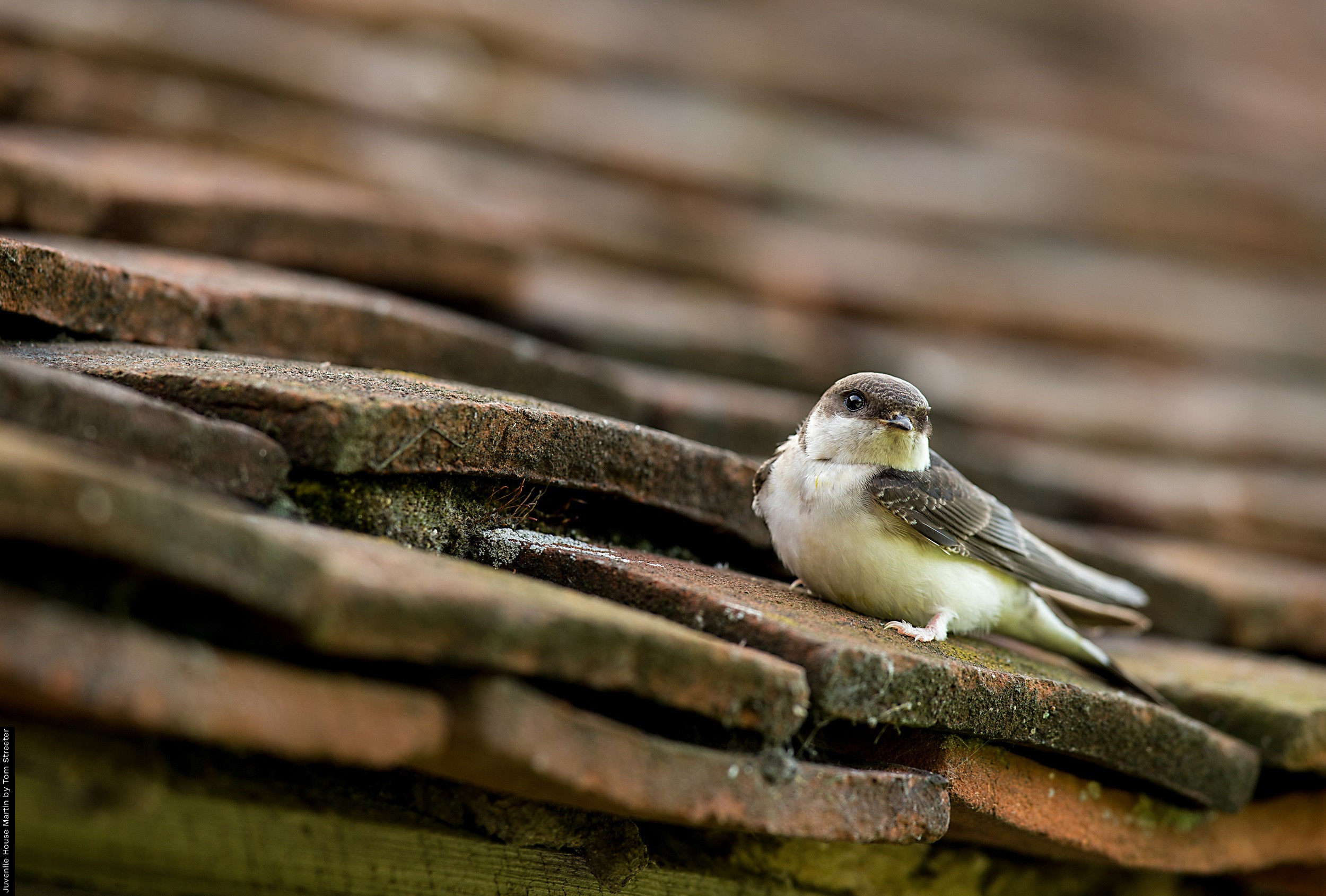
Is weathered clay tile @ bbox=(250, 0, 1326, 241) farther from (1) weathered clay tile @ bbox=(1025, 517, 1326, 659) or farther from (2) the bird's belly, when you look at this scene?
(2) the bird's belly

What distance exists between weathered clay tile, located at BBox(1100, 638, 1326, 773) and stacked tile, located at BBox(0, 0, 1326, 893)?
0.06 feet

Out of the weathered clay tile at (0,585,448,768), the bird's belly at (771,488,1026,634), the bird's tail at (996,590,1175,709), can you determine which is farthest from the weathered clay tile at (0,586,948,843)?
the bird's tail at (996,590,1175,709)

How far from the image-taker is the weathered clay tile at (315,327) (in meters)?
2.42

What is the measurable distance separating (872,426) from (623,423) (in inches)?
37.0

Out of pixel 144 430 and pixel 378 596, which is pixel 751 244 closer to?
pixel 144 430

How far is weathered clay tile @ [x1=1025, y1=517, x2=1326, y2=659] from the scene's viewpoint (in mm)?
3449

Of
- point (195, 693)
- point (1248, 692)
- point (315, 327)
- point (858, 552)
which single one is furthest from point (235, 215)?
point (1248, 692)

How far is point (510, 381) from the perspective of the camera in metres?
3.04

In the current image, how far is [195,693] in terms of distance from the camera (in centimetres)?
141

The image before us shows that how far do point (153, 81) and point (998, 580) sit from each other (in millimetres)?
3290

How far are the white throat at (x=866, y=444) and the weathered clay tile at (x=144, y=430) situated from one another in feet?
5.13

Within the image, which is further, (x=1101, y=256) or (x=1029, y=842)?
(x=1101, y=256)

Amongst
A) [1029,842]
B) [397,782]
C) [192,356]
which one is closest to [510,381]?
[192,356]

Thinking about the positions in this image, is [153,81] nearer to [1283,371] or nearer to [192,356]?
[192,356]
